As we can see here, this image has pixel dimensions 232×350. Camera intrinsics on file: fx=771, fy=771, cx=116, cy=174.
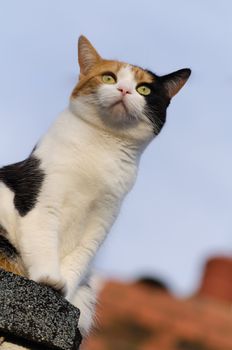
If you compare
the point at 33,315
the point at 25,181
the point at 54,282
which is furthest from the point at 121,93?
the point at 33,315

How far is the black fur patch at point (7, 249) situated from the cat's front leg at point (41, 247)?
52 mm

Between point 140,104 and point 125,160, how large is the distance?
26cm

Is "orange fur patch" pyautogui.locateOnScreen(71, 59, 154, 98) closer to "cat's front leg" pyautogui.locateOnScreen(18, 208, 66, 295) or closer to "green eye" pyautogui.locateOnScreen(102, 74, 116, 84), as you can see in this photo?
"green eye" pyautogui.locateOnScreen(102, 74, 116, 84)

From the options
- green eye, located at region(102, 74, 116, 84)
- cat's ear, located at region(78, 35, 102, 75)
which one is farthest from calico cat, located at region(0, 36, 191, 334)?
cat's ear, located at region(78, 35, 102, 75)

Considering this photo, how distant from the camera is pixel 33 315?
7.25 feet

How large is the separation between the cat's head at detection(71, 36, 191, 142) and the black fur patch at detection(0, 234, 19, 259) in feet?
1.99

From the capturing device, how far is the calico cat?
9.19ft

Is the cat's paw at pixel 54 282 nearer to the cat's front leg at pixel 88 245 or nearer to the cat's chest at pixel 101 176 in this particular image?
the cat's front leg at pixel 88 245

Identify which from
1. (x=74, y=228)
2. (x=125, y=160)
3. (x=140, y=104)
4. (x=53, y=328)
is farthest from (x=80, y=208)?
(x=53, y=328)

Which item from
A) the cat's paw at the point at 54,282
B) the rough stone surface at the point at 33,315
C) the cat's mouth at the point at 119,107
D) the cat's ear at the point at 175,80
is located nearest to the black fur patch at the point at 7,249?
the cat's paw at the point at 54,282

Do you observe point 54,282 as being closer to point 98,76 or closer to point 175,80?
point 98,76

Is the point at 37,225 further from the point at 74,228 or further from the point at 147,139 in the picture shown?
the point at 147,139

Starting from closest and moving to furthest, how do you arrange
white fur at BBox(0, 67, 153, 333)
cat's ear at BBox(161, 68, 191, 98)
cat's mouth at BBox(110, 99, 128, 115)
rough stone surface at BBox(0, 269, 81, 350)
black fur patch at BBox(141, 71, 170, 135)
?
rough stone surface at BBox(0, 269, 81, 350) → white fur at BBox(0, 67, 153, 333) → cat's mouth at BBox(110, 99, 128, 115) → black fur patch at BBox(141, 71, 170, 135) → cat's ear at BBox(161, 68, 191, 98)

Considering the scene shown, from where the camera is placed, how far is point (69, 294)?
2.83 metres
